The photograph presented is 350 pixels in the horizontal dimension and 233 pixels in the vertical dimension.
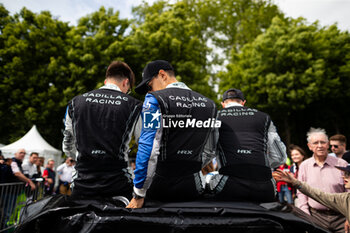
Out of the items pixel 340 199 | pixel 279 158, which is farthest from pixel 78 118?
pixel 340 199

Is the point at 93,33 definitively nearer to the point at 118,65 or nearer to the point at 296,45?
the point at 296,45

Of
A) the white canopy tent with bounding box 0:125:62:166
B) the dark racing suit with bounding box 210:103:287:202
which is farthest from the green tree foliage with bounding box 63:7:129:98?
the dark racing suit with bounding box 210:103:287:202

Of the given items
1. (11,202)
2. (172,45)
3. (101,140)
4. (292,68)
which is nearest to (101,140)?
(101,140)

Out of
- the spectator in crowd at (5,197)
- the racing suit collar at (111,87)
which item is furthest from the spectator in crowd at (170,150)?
the spectator in crowd at (5,197)

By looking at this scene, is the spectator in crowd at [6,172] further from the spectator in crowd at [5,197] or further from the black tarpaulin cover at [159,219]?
the black tarpaulin cover at [159,219]

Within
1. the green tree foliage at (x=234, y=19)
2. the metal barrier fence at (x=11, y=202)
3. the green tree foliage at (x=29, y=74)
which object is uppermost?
the green tree foliage at (x=234, y=19)

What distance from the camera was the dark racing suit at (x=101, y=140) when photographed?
2295 millimetres

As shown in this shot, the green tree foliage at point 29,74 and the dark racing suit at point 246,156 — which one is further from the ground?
the green tree foliage at point 29,74

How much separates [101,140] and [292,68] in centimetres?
1818

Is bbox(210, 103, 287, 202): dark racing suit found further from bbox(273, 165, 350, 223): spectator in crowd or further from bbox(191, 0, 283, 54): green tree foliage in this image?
bbox(191, 0, 283, 54): green tree foliage

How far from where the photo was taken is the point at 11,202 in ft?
19.0

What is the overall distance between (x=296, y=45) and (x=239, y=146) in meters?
17.7

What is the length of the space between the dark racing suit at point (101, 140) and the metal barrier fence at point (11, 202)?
384 centimetres

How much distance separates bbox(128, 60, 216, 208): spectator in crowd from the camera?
2.03 m
